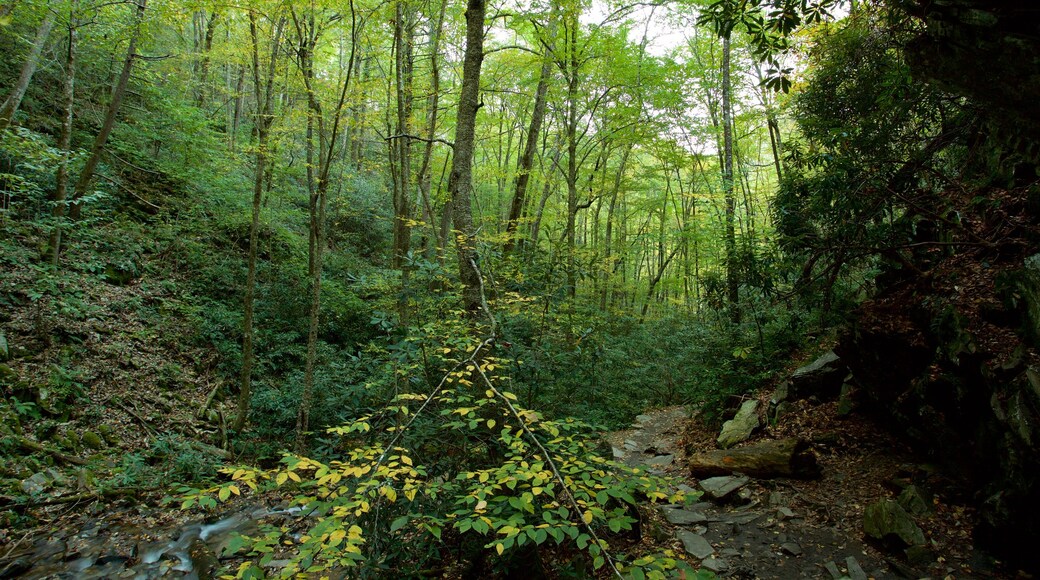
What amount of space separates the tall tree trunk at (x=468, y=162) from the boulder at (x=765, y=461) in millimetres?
3542

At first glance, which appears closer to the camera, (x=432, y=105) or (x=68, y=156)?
(x=68, y=156)

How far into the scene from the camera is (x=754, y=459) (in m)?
5.27

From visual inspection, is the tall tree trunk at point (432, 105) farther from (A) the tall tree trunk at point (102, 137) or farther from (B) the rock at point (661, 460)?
(A) the tall tree trunk at point (102, 137)

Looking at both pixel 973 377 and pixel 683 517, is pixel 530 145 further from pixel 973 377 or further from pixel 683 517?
pixel 973 377

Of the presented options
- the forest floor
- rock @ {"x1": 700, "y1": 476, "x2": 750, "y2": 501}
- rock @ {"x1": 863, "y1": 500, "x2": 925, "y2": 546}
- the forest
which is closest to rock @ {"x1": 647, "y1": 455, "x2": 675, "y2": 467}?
the forest

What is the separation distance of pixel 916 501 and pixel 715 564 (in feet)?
6.10

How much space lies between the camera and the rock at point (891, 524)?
3639 millimetres

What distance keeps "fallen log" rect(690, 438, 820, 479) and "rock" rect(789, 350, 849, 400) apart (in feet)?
3.71

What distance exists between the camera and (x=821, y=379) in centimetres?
614

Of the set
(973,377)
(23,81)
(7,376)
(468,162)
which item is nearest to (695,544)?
(973,377)

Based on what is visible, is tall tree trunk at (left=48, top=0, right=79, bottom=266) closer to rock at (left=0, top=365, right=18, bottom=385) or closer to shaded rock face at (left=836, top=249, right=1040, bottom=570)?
rock at (left=0, top=365, right=18, bottom=385)

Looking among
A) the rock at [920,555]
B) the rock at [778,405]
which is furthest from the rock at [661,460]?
the rock at [920,555]

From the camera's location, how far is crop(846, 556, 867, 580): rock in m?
3.54

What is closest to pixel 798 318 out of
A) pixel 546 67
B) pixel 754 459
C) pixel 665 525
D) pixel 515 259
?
pixel 754 459
